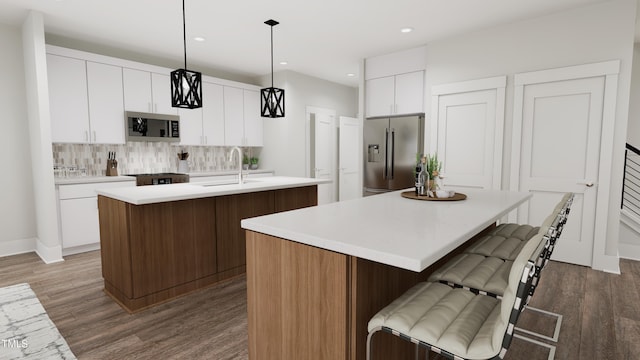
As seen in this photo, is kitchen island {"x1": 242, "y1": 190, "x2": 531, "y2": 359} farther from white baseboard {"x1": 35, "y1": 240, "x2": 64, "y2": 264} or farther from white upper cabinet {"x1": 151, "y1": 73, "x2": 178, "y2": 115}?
white upper cabinet {"x1": 151, "y1": 73, "x2": 178, "y2": 115}

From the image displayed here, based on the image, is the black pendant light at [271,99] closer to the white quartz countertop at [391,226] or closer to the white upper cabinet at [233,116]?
the white quartz countertop at [391,226]

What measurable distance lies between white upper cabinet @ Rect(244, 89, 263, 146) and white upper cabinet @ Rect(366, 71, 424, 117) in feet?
6.91

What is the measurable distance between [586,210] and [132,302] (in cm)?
428

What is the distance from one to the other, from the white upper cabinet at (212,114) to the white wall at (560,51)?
341 cm

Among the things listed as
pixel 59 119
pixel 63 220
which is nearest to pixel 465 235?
pixel 63 220

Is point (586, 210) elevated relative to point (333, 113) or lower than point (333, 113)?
lower

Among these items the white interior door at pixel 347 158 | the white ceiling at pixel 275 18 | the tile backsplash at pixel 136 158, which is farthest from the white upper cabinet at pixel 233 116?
the white interior door at pixel 347 158

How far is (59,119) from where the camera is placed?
3992mm

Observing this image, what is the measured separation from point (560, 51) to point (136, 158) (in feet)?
18.0

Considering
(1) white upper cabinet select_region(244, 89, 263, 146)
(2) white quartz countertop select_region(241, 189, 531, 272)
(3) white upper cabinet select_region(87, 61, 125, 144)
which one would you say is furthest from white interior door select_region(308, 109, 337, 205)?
(2) white quartz countertop select_region(241, 189, 531, 272)

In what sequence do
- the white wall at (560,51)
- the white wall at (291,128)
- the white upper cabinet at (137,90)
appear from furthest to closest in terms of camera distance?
the white wall at (291,128), the white upper cabinet at (137,90), the white wall at (560,51)

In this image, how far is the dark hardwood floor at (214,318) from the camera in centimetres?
207

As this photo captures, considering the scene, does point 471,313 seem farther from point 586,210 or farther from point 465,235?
point 586,210

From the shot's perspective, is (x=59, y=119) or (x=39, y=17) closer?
(x=39, y=17)
